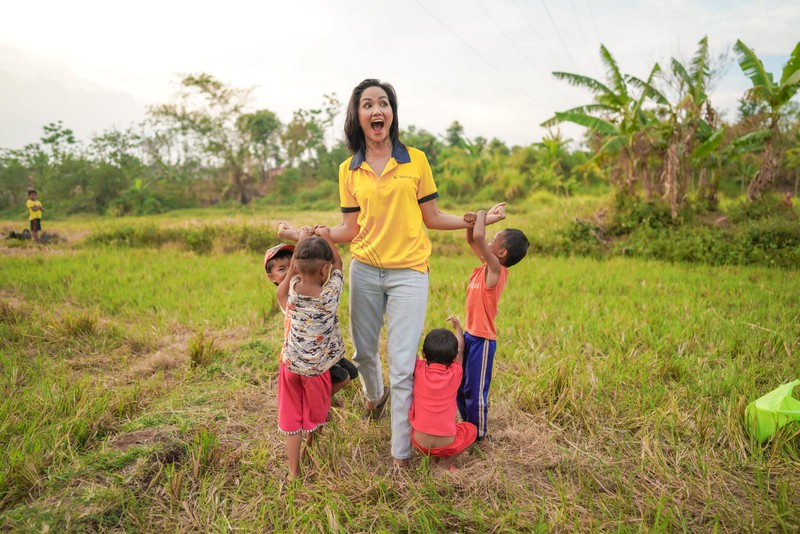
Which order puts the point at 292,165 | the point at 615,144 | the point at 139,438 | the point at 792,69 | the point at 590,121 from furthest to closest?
1. the point at 292,165
2. the point at 590,121
3. the point at 615,144
4. the point at 792,69
5. the point at 139,438

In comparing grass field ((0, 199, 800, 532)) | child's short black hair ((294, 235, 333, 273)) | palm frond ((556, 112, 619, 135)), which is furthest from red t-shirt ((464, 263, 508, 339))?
palm frond ((556, 112, 619, 135))

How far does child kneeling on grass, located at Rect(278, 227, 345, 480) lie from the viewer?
2402 millimetres

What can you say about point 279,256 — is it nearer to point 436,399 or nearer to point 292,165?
point 436,399

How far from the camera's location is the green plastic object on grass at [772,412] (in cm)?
262

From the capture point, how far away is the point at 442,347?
2.44 meters

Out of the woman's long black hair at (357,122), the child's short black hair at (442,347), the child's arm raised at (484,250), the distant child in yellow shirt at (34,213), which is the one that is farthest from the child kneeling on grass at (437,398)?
the distant child in yellow shirt at (34,213)

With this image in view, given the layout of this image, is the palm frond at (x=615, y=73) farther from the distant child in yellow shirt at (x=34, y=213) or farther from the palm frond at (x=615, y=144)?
the distant child in yellow shirt at (x=34, y=213)

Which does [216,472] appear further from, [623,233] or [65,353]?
[623,233]

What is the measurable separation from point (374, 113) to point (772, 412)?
2715mm

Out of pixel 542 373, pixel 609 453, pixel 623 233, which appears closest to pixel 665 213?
pixel 623 233

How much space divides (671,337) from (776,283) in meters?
3.05

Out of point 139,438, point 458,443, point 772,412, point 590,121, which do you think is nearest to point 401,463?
point 458,443

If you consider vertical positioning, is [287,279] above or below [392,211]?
below

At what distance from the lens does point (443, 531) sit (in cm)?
211
